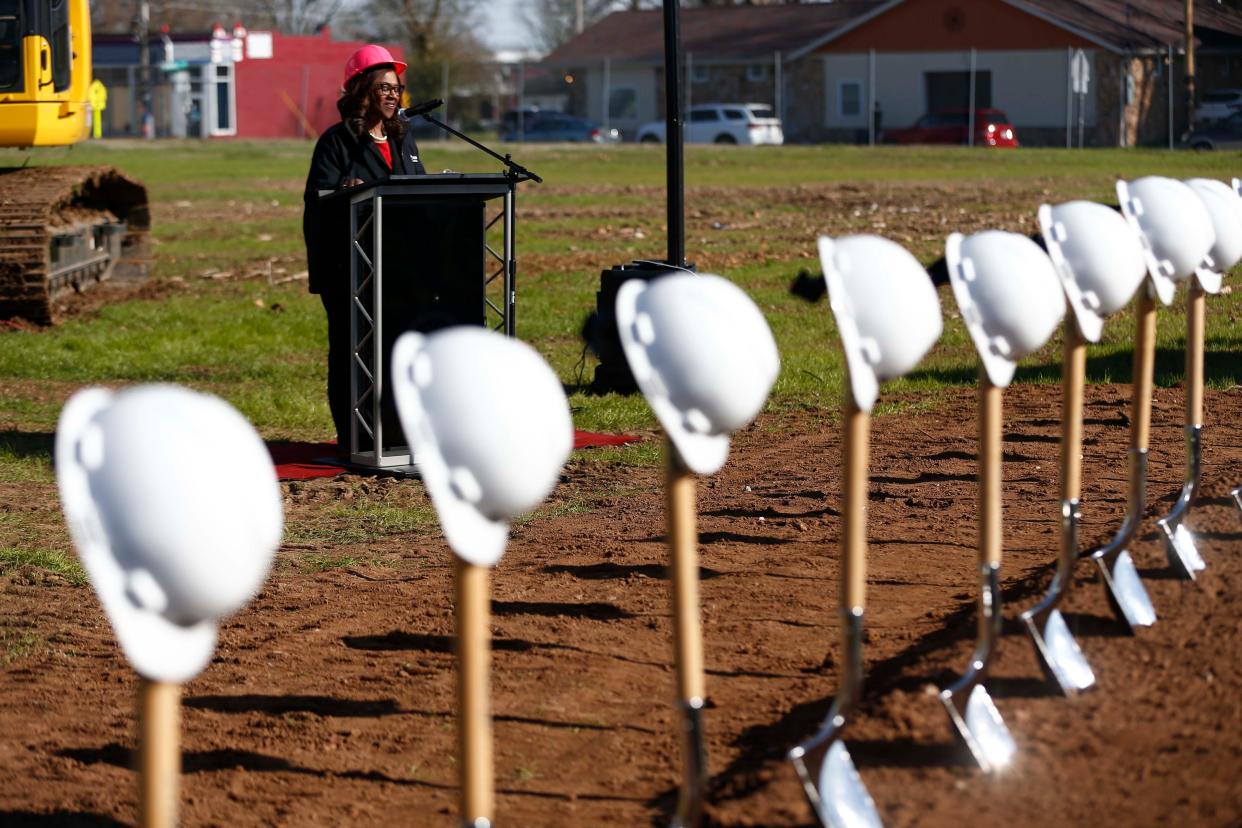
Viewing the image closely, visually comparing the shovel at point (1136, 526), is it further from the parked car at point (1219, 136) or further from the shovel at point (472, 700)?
the parked car at point (1219, 136)

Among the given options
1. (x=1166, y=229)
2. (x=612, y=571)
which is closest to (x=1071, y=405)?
(x=1166, y=229)

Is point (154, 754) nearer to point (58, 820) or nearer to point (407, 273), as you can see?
point (58, 820)

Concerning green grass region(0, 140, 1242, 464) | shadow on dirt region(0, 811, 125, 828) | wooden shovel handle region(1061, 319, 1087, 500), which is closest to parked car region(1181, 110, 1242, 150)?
green grass region(0, 140, 1242, 464)

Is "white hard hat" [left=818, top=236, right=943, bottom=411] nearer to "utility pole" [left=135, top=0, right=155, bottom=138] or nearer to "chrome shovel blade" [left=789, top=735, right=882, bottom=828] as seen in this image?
"chrome shovel blade" [left=789, top=735, right=882, bottom=828]

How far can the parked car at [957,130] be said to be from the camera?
48000 mm

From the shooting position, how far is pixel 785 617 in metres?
5.56

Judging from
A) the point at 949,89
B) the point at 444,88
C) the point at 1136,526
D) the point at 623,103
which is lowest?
the point at 1136,526

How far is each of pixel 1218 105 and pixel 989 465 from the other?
145 feet

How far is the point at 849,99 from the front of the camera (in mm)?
57500

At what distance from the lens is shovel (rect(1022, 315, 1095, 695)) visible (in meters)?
4.21

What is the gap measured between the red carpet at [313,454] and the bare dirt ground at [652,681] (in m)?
1.37

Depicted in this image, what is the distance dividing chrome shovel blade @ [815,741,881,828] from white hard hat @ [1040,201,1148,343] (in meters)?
1.50

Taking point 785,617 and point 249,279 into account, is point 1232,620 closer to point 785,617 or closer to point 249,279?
point 785,617

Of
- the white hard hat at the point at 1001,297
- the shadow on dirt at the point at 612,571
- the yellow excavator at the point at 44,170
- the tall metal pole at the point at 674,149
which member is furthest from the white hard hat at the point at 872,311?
the yellow excavator at the point at 44,170
